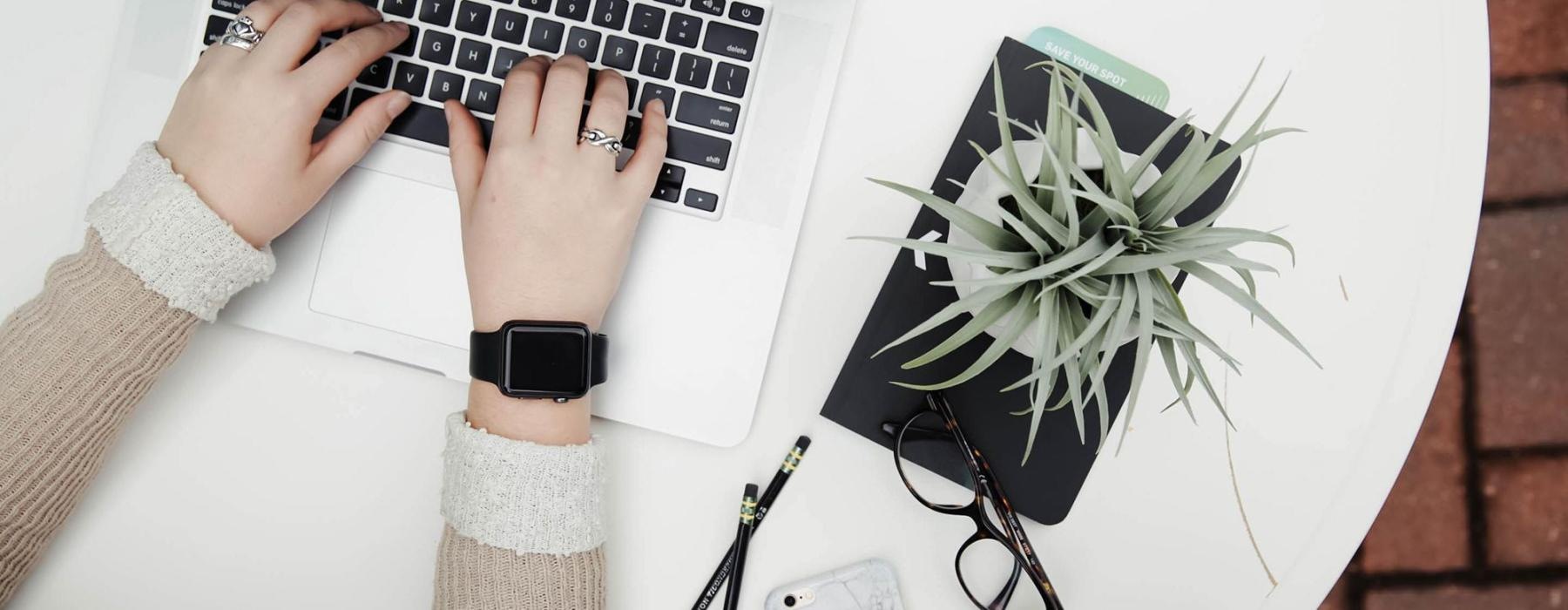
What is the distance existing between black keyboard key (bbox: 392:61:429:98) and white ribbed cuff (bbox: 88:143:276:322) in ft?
0.45

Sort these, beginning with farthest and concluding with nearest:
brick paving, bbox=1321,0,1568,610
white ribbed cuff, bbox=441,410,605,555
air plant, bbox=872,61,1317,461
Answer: brick paving, bbox=1321,0,1568,610 < white ribbed cuff, bbox=441,410,605,555 < air plant, bbox=872,61,1317,461

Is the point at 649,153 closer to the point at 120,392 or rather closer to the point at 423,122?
the point at 423,122

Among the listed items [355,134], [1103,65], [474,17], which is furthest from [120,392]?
[1103,65]

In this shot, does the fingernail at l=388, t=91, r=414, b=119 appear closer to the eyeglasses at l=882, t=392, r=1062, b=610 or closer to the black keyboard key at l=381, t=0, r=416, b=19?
the black keyboard key at l=381, t=0, r=416, b=19

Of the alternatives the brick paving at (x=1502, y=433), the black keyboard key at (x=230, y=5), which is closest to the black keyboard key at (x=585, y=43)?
the black keyboard key at (x=230, y=5)

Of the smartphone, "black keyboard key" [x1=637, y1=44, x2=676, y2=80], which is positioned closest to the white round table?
the smartphone

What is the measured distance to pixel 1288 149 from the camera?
604 mm

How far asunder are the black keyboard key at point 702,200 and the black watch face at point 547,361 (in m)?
0.10

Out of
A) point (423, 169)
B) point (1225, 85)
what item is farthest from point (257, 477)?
point (1225, 85)

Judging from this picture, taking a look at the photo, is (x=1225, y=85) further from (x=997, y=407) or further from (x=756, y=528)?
(x=756, y=528)

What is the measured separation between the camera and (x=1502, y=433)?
1090mm

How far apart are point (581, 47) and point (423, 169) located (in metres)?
0.13

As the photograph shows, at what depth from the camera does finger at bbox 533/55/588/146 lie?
55 cm

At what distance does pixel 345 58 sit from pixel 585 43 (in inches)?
5.7
